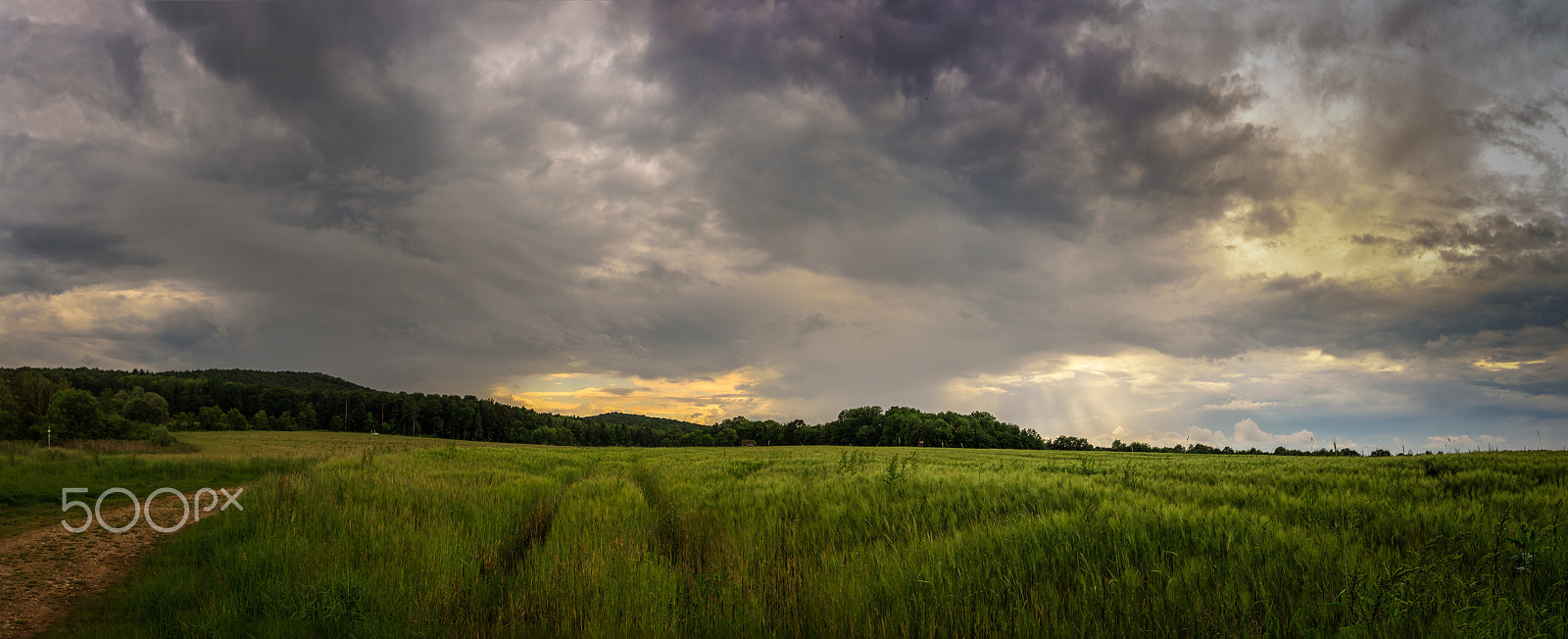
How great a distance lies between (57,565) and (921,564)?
13387 mm

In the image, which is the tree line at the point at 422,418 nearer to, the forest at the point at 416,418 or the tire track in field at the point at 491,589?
the forest at the point at 416,418

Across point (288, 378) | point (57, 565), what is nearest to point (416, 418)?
point (288, 378)

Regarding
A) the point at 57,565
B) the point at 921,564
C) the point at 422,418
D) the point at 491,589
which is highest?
the point at 921,564

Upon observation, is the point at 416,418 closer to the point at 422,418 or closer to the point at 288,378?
the point at 422,418

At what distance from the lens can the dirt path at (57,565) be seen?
21.3 feet

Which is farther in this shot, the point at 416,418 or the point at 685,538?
the point at 416,418

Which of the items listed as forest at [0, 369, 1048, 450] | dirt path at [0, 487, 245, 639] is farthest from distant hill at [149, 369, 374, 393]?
dirt path at [0, 487, 245, 639]

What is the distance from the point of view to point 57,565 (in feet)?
27.2

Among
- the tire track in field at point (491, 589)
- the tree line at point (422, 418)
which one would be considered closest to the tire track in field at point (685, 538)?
the tire track in field at point (491, 589)

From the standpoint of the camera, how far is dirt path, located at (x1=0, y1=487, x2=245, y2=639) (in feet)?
21.3

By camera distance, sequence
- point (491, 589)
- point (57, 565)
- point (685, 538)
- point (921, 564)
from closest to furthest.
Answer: point (921, 564)
point (491, 589)
point (57, 565)
point (685, 538)

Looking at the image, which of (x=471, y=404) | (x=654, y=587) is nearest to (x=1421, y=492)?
(x=654, y=587)

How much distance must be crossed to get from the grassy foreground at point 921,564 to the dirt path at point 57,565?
422 mm

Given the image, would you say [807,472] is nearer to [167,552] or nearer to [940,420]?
[167,552]
